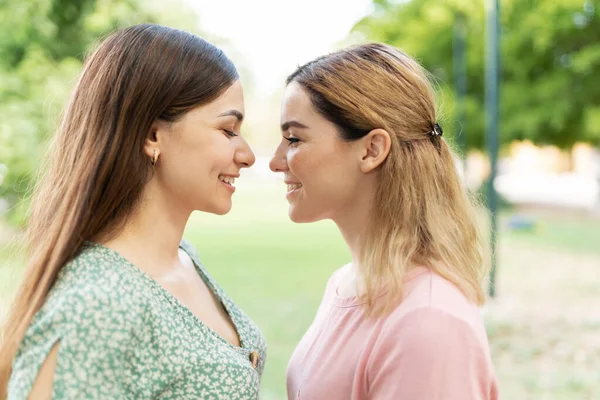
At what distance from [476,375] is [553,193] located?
2132cm

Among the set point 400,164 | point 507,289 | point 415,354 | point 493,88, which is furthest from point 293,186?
point 507,289

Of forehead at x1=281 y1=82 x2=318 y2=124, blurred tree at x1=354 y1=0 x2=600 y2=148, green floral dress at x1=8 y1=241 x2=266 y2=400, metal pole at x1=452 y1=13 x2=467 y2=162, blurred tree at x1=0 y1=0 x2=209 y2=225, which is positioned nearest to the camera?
green floral dress at x1=8 y1=241 x2=266 y2=400

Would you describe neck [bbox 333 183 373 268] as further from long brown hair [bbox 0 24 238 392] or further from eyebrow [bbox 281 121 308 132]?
long brown hair [bbox 0 24 238 392]

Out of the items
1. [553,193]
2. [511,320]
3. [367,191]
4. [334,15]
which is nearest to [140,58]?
[367,191]

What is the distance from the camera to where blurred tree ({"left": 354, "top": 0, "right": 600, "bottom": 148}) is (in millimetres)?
8922

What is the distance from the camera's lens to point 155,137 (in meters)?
1.32

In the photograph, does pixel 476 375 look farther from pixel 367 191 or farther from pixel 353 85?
pixel 353 85

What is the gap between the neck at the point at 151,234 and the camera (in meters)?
1.31

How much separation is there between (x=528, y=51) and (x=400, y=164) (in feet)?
31.2

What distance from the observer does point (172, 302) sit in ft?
4.24

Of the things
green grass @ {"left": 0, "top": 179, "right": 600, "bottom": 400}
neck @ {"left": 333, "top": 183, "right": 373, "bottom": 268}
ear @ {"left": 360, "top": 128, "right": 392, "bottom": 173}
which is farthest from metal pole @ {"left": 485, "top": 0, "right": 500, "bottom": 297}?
ear @ {"left": 360, "top": 128, "right": 392, "bottom": 173}

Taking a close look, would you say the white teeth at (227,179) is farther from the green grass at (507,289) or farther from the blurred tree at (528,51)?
the blurred tree at (528,51)

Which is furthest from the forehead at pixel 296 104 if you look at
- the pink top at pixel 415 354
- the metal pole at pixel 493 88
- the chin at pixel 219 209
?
the metal pole at pixel 493 88

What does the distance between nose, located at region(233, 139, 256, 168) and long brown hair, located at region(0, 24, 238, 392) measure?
12 centimetres
